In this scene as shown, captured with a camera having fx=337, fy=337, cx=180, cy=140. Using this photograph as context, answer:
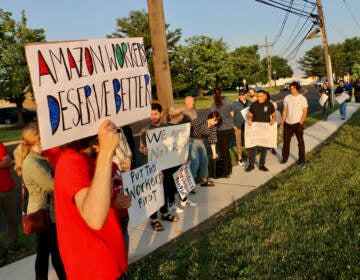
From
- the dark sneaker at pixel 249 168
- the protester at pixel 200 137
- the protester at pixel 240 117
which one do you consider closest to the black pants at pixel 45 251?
the protester at pixel 200 137

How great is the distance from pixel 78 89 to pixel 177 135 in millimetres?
3105

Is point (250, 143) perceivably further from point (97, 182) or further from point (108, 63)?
point (97, 182)

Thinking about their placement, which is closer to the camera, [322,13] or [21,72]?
[322,13]

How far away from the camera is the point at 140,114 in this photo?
2.85 metres

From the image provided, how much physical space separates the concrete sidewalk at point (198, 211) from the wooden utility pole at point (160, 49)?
1878 mm

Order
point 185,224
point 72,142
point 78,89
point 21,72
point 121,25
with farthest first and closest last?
point 121,25, point 21,72, point 185,224, point 78,89, point 72,142

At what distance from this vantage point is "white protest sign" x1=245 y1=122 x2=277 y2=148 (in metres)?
7.46

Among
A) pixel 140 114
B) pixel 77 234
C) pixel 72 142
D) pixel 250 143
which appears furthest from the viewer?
pixel 250 143

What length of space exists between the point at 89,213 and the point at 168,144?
3.47m

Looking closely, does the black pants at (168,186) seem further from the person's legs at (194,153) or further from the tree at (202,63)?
the tree at (202,63)

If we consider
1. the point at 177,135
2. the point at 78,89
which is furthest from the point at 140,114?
the point at 177,135

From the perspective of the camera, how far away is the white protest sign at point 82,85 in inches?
77.2

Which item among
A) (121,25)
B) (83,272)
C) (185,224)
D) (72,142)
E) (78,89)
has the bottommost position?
(185,224)

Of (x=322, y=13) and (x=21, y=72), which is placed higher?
(x=322, y=13)
